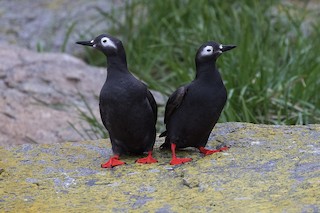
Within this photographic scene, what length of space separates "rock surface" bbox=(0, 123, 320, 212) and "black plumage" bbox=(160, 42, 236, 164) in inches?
4.8

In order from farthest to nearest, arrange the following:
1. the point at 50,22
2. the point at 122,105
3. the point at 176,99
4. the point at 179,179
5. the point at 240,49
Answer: the point at 50,22, the point at 240,49, the point at 176,99, the point at 122,105, the point at 179,179

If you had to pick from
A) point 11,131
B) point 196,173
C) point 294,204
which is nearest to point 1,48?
point 11,131

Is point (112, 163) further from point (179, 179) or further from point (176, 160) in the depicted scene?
point (179, 179)

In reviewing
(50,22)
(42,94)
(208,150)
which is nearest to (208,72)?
(208,150)

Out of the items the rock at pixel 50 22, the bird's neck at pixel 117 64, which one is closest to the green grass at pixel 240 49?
the rock at pixel 50 22

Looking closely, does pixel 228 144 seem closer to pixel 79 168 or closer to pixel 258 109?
pixel 79 168

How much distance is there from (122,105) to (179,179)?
51cm

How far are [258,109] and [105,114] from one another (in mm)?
1980

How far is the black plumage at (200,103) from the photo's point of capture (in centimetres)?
419

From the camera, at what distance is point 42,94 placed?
6.43m

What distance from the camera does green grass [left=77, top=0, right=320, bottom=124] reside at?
19.4ft

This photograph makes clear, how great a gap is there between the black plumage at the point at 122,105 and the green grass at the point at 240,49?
60.1 inches

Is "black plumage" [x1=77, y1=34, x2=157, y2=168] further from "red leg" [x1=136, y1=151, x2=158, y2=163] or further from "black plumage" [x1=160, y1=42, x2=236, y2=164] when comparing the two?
"black plumage" [x1=160, y1=42, x2=236, y2=164]

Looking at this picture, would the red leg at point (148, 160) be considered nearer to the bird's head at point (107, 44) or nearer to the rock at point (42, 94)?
the bird's head at point (107, 44)
